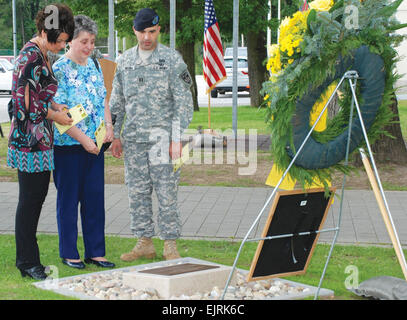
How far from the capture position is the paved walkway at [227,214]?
7.43m

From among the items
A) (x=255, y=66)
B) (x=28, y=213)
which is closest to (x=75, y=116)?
(x=28, y=213)

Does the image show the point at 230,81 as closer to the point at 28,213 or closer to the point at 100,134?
the point at 100,134

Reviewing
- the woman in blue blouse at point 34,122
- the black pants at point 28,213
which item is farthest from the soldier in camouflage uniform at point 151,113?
the black pants at point 28,213

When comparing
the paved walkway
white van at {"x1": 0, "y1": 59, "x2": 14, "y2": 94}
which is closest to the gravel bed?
the paved walkway

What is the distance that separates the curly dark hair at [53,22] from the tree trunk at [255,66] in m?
21.0

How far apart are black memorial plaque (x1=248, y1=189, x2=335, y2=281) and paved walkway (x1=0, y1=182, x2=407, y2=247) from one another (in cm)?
194

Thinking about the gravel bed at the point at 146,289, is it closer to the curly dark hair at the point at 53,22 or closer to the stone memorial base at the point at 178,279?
the stone memorial base at the point at 178,279

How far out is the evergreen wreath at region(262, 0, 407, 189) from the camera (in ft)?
15.5

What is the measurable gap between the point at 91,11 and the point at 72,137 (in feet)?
59.9

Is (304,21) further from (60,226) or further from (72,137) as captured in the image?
(60,226)

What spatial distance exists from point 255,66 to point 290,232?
2173 centimetres

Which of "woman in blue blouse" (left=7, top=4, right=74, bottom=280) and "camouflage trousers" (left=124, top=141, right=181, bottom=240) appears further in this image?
"camouflage trousers" (left=124, top=141, right=181, bottom=240)

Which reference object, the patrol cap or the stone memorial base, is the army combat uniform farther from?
the stone memorial base

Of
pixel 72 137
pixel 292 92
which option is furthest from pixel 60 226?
pixel 292 92
